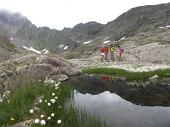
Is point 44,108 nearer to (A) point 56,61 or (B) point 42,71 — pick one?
(B) point 42,71

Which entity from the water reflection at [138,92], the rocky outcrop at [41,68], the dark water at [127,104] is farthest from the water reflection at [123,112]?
the rocky outcrop at [41,68]

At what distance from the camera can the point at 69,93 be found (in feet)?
73.7

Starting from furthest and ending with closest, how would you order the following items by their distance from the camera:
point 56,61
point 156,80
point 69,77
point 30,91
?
point 56,61 < point 69,77 < point 156,80 < point 30,91

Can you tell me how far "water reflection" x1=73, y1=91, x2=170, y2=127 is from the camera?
15.2 metres

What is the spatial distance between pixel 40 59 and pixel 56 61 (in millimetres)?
2999

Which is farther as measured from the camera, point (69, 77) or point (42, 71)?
point (69, 77)

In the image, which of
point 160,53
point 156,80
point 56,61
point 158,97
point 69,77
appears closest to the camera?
point 158,97

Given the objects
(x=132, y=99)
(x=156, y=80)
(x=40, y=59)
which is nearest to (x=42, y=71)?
(x=40, y=59)

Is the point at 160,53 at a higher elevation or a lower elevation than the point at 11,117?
higher

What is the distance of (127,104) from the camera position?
19.8 metres

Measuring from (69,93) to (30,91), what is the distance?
3.95 metres

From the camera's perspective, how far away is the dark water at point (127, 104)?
15609mm

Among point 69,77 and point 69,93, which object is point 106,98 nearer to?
point 69,93

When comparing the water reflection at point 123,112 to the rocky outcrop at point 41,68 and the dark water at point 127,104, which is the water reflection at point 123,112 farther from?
the rocky outcrop at point 41,68
